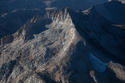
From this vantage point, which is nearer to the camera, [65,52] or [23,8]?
[65,52]

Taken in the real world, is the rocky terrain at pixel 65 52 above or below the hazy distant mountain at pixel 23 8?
above

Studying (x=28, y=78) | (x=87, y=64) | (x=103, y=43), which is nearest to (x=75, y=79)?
(x=87, y=64)

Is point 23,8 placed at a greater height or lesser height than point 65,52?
lesser

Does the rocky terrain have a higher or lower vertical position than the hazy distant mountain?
higher

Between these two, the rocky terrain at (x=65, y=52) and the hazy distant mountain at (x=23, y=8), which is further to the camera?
the hazy distant mountain at (x=23, y=8)

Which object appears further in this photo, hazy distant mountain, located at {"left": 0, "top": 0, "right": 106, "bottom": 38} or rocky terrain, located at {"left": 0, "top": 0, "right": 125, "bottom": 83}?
hazy distant mountain, located at {"left": 0, "top": 0, "right": 106, "bottom": 38}

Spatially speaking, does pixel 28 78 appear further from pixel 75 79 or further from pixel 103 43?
pixel 103 43

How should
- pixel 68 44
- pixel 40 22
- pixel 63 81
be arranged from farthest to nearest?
1. pixel 40 22
2. pixel 68 44
3. pixel 63 81

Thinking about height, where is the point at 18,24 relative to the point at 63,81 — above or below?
below
